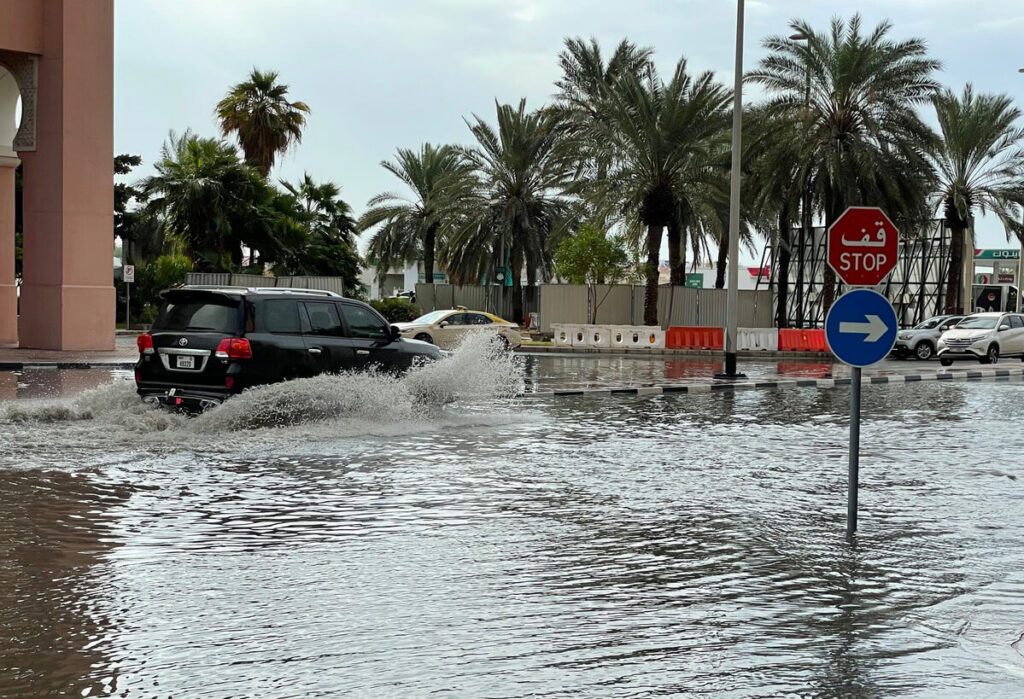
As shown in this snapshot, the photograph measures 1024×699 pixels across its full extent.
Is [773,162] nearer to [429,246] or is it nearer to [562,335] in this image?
Answer: [562,335]

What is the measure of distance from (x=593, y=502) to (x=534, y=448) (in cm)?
360

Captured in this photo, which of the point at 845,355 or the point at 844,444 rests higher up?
the point at 845,355

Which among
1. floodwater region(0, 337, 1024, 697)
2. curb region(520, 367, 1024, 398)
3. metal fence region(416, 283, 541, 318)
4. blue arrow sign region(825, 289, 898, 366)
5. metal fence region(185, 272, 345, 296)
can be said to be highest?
metal fence region(185, 272, 345, 296)

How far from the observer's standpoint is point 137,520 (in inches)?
337

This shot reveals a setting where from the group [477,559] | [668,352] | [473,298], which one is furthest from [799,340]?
[477,559]

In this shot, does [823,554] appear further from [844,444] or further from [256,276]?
[256,276]

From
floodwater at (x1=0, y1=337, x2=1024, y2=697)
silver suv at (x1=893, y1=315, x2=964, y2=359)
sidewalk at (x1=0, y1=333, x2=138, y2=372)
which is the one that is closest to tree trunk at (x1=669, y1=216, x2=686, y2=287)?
silver suv at (x1=893, y1=315, x2=964, y2=359)

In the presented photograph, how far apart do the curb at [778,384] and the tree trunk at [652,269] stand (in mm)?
15207

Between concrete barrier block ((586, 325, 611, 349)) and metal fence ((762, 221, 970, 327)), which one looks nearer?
concrete barrier block ((586, 325, 611, 349))

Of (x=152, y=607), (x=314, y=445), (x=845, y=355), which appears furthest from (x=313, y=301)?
(x=152, y=607)

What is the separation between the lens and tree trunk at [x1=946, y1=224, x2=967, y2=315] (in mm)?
47844

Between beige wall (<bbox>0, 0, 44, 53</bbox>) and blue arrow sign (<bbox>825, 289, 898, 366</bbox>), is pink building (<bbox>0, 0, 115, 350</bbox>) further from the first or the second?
blue arrow sign (<bbox>825, 289, 898, 366</bbox>)

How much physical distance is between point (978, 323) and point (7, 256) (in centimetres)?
2908

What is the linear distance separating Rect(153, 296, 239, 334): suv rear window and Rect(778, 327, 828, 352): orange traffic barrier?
29.9m
